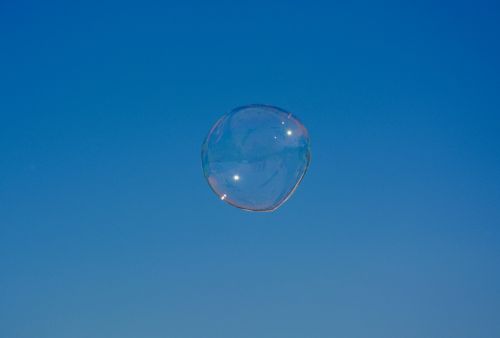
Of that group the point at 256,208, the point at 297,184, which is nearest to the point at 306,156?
the point at 297,184

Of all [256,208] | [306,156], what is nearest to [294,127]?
[306,156]

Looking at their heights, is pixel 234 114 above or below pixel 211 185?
above

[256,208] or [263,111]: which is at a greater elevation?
[263,111]

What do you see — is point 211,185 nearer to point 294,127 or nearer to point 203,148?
point 203,148

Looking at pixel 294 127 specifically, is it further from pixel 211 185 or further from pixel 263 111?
pixel 211 185

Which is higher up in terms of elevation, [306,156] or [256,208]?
[306,156]

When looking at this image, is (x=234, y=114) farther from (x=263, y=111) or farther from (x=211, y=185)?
(x=211, y=185)

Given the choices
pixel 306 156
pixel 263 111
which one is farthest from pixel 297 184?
pixel 263 111
